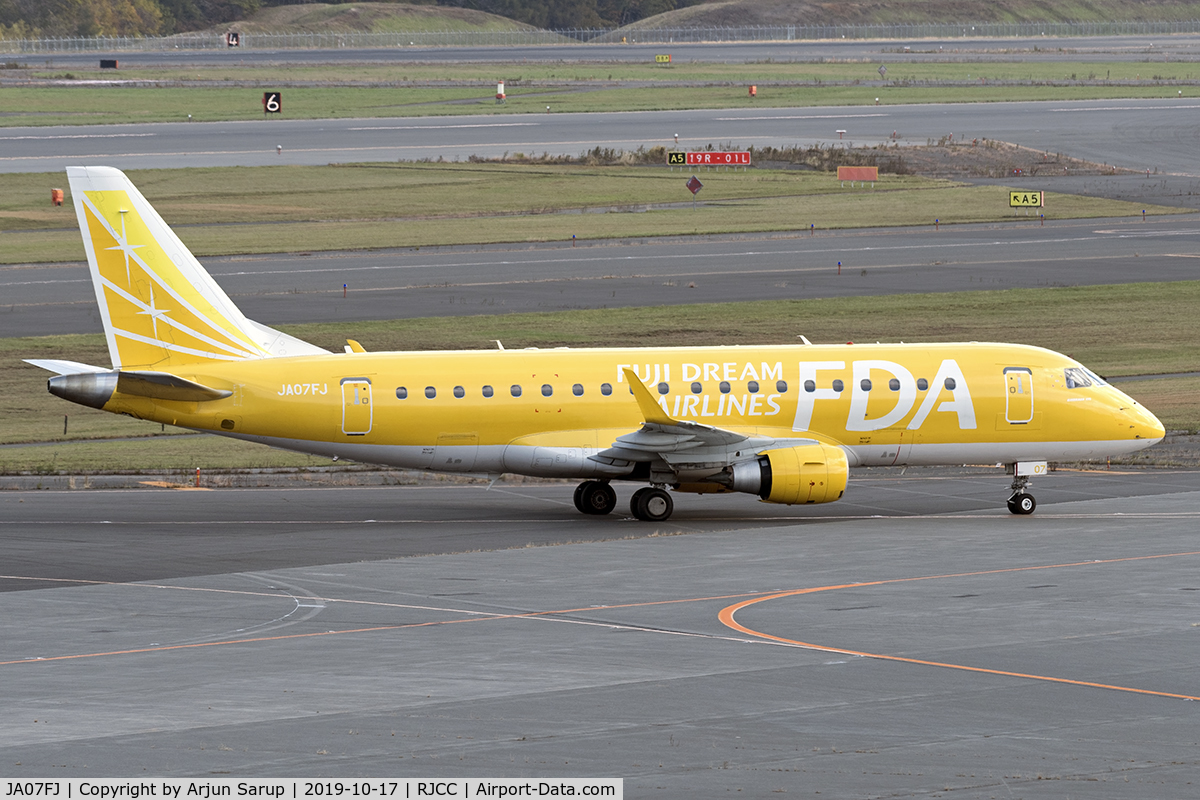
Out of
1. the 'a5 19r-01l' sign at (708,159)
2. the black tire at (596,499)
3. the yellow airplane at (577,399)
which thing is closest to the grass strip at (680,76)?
the 'a5 19r-01l' sign at (708,159)

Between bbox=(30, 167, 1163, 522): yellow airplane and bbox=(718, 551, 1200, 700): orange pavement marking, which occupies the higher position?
bbox=(30, 167, 1163, 522): yellow airplane

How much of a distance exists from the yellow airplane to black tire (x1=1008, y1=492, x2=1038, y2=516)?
0.17ft

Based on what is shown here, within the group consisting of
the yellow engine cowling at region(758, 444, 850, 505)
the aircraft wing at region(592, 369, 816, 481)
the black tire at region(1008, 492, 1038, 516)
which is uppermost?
the aircraft wing at region(592, 369, 816, 481)

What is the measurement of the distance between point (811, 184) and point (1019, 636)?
9422 cm

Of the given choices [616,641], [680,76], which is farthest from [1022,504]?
[680,76]

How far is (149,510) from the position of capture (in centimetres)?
4125

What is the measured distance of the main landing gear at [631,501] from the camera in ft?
131

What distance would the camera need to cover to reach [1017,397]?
4066 cm

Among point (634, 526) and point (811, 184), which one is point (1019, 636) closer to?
point (634, 526)

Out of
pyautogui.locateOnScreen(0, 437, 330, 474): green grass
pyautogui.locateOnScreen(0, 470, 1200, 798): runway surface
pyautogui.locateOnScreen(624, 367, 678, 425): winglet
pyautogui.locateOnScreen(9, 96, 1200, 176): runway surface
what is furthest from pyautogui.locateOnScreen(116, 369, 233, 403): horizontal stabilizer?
pyautogui.locateOnScreen(9, 96, 1200, 176): runway surface

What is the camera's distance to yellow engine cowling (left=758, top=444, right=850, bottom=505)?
38.0 meters

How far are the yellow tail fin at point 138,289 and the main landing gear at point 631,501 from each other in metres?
9.20

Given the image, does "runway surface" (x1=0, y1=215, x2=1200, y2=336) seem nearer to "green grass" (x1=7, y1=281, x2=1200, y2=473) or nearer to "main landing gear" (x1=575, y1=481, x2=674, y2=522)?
"green grass" (x1=7, y1=281, x2=1200, y2=473)
